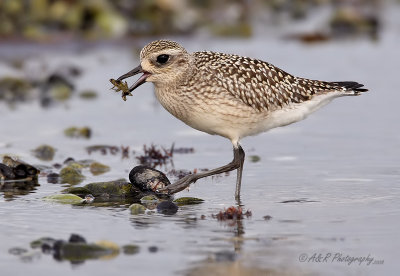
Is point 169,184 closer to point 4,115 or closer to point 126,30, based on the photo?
point 4,115

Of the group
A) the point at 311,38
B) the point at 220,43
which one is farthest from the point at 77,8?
the point at 311,38

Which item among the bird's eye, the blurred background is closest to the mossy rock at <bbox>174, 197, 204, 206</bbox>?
the bird's eye

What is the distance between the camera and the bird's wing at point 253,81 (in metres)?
10.4

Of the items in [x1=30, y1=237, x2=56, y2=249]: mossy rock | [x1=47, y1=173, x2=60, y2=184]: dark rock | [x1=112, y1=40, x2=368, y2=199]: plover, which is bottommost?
[x1=30, y1=237, x2=56, y2=249]: mossy rock

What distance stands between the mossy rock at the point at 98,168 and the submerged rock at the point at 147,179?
4.05 ft

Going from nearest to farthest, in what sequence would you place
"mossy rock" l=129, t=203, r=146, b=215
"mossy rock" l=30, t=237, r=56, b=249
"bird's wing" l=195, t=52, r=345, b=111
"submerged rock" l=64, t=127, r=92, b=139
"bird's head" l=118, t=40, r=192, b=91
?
"mossy rock" l=30, t=237, r=56, b=249 → "mossy rock" l=129, t=203, r=146, b=215 → "bird's head" l=118, t=40, r=192, b=91 → "bird's wing" l=195, t=52, r=345, b=111 → "submerged rock" l=64, t=127, r=92, b=139

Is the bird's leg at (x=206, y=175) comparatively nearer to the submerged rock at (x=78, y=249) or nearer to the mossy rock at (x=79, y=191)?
the mossy rock at (x=79, y=191)

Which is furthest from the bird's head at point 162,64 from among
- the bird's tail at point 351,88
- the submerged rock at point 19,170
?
the bird's tail at point 351,88

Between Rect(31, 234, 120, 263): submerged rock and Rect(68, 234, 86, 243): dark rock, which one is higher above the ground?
Rect(68, 234, 86, 243): dark rock

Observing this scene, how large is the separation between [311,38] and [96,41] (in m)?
5.43

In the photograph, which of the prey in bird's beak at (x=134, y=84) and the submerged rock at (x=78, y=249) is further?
the prey in bird's beak at (x=134, y=84)

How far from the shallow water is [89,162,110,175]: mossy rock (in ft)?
0.52

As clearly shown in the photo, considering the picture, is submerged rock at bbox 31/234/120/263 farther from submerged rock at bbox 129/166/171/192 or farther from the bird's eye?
the bird's eye

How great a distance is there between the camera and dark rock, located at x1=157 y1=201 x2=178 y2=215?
9219mm
